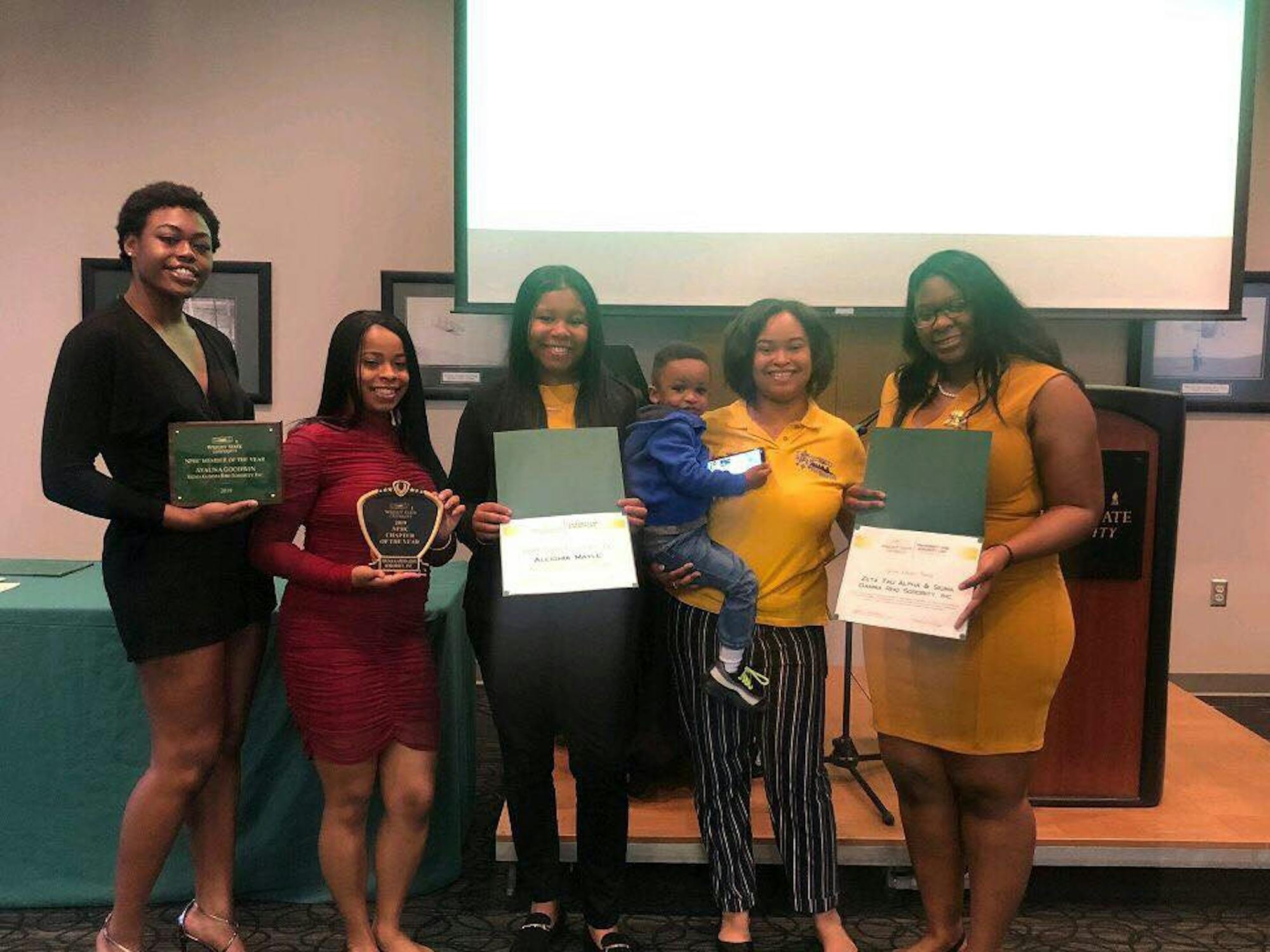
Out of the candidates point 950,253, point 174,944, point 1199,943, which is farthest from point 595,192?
point 1199,943

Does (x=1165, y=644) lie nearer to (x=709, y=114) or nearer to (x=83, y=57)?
(x=709, y=114)

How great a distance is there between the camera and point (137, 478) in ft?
5.67

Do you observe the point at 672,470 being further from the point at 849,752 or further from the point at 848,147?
the point at 848,147

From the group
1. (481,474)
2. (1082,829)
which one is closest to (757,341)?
(481,474)

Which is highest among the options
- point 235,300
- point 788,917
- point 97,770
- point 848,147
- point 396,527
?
point 848,147

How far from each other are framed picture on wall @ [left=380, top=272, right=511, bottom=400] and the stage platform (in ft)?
5.53

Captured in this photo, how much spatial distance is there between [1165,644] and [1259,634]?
193 cm

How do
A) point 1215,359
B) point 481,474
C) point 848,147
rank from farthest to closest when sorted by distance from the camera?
point 1215,359, point 848,147, point 481,474

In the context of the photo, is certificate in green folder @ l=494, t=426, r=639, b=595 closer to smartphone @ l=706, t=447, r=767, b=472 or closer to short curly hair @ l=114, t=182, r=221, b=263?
smartphone @ l=706, t=447, r=767, b=472

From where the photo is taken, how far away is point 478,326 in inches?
141

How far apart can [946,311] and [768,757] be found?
0.99 metres

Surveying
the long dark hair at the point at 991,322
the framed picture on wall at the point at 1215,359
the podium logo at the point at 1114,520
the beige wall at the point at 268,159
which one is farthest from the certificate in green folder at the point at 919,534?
the framed picture on wall at the point at 1215,359

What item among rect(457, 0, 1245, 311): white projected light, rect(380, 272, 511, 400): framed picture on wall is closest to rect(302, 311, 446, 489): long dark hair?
rect(457, 0, 1245, 311): white projected light

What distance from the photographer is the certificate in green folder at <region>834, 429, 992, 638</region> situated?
5.42 ft
